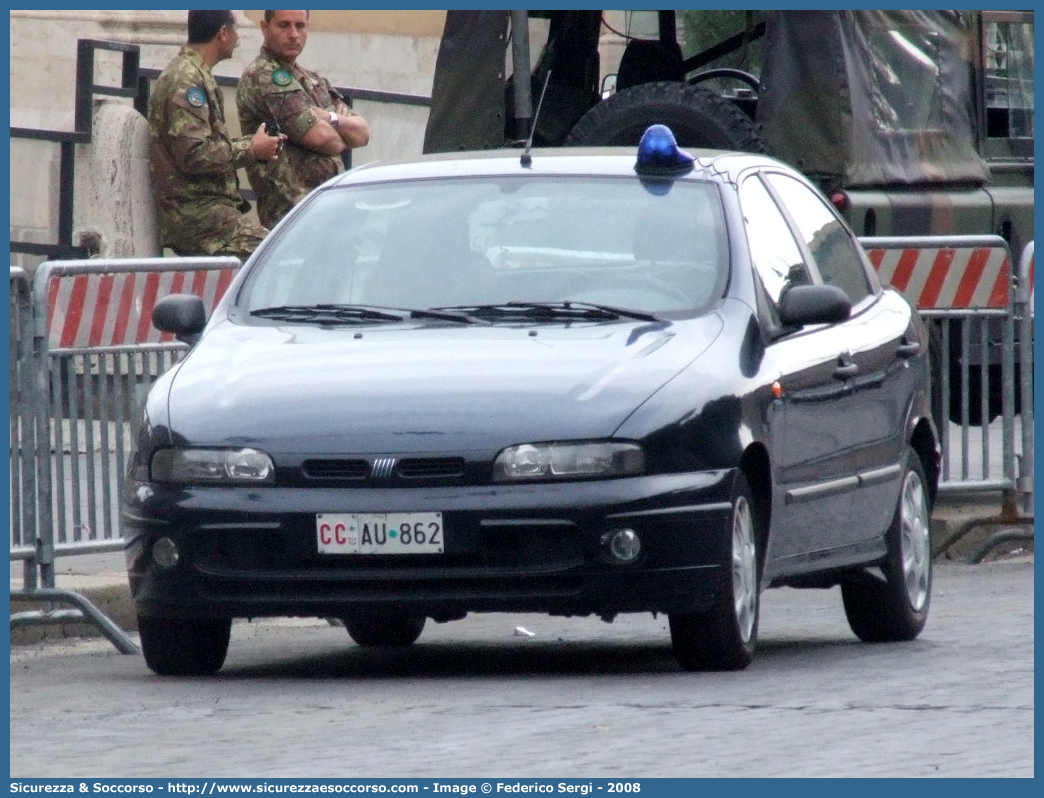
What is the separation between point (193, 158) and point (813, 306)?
6.15 m

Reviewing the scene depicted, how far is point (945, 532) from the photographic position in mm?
13398

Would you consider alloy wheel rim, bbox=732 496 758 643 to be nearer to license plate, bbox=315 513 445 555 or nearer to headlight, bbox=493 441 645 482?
headlight, bbox=493 441 645 482

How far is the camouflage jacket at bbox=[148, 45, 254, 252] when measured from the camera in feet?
46.4

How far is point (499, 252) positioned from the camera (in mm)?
8914

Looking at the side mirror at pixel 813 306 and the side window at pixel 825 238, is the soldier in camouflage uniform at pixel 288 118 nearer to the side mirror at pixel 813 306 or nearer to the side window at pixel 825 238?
the side window at pixel 825 238

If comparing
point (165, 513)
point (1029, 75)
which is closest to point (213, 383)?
point (165, 513)

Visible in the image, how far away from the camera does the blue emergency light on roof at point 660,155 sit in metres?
9.06

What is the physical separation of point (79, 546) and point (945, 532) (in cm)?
466

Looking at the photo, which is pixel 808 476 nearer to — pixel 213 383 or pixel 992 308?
pixel 213 383

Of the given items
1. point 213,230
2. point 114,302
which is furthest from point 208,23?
point 114,302

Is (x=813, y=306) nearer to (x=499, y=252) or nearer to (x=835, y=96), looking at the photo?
(x=499, y=252)

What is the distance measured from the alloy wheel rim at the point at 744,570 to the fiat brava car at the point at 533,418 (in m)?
0.01

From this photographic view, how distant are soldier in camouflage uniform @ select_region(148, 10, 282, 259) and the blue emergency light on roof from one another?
5.37 m

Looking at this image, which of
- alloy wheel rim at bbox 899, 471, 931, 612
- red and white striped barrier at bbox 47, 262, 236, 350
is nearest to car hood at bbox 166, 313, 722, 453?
alloy wheel rim at bbox 899, 471, 931, 612
